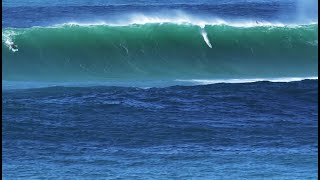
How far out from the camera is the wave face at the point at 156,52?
81.0 feet

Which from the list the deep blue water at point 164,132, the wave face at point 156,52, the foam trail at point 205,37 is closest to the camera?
the deep blue water at point 164,132

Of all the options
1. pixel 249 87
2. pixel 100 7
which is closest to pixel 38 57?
pixel 249 87

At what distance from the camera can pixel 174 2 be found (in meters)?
41.9

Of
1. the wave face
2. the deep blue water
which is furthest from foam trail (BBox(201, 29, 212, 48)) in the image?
the deep blue water

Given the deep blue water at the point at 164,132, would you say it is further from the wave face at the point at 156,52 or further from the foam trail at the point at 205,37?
the foam trail at the point at 205,37

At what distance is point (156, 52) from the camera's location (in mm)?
25609

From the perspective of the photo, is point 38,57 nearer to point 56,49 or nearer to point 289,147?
point 56,49

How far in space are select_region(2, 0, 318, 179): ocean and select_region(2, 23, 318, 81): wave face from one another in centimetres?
3

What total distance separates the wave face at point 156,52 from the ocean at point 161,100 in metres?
0.03

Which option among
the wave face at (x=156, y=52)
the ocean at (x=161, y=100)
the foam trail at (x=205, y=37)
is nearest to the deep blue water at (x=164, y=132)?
the ocean at (x=161, y=100)

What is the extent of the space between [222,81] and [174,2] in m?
18.7

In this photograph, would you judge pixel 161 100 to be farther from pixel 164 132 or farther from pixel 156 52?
pixel 156 52

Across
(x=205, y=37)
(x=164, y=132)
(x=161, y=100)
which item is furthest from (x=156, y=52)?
(x=164, y=132)

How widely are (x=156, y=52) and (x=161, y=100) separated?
5.93m
